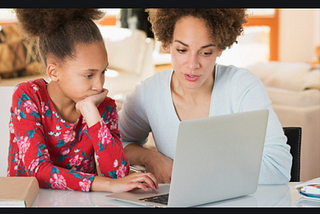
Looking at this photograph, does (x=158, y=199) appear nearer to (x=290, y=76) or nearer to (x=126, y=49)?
(x=290, y=76)

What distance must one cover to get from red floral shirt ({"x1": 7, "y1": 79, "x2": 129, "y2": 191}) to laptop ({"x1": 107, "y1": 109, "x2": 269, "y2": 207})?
239mm

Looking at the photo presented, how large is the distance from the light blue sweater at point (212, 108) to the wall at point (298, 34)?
5.71 meters

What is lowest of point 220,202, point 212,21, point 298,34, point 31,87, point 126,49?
point 298,34

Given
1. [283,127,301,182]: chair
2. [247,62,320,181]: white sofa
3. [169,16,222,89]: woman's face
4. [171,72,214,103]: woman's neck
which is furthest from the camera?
[247,62,320,181]: white sofa

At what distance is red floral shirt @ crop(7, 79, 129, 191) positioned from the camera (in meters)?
1.28

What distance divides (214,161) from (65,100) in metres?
0.66

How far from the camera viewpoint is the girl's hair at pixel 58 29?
1.42m

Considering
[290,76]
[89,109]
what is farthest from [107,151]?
[290,76]

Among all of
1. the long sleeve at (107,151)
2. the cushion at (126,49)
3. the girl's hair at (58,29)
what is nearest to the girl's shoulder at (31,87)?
the girl's hair at (58,29)

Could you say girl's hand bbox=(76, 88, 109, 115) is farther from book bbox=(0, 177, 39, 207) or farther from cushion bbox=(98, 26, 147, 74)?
cushion bbox=(98, 26, 147, 74)

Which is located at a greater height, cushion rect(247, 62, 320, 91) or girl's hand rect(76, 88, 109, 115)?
girl's hand rect(76, 88, 109, 115)

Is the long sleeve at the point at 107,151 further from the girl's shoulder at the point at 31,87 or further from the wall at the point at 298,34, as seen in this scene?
the wall at the point at 298,34

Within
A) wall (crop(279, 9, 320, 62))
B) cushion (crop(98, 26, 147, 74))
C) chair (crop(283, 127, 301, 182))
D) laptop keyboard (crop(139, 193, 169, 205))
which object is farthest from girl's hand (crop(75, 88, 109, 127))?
wall (crop(279, 9, 320, 62))

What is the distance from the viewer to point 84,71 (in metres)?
1.39
